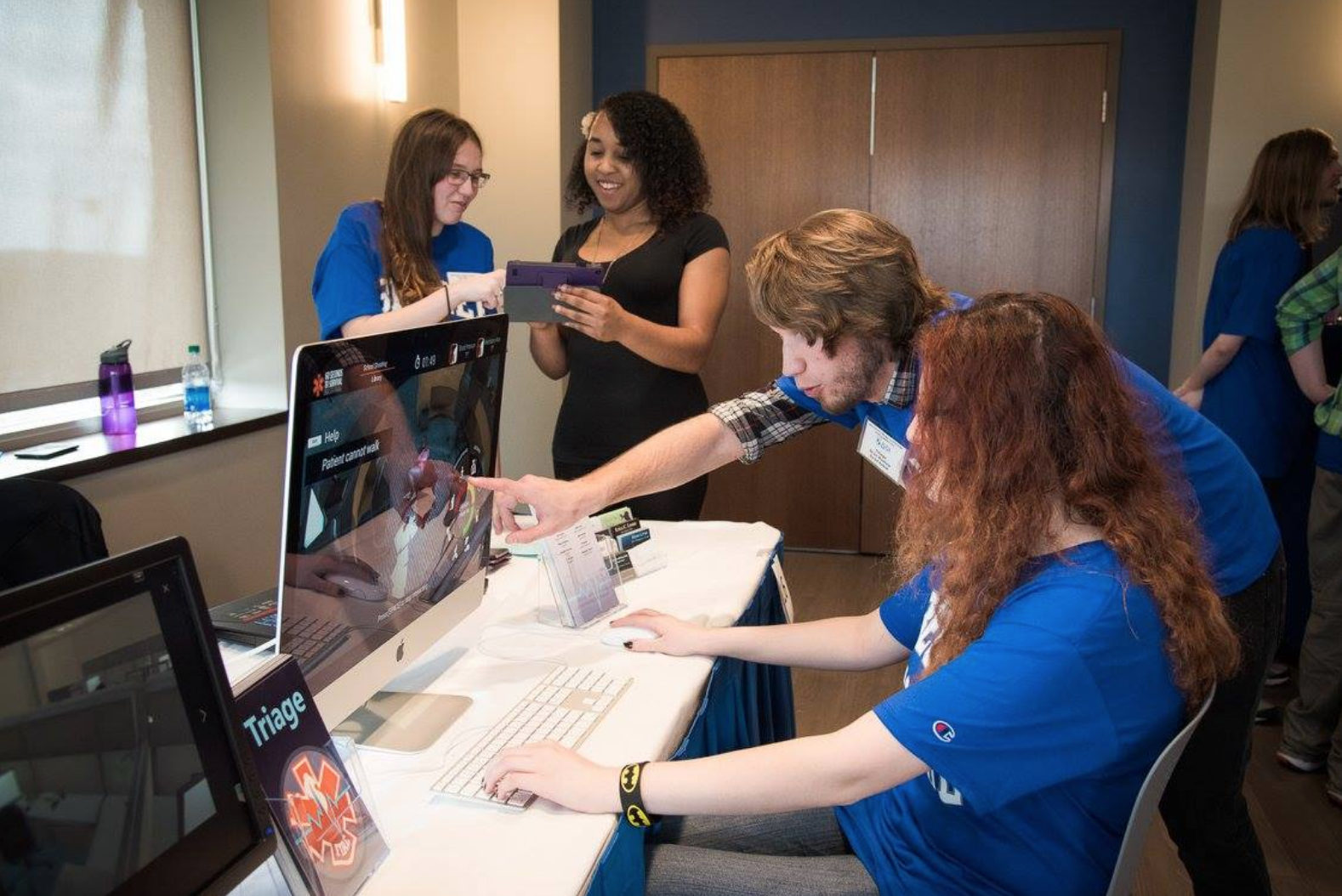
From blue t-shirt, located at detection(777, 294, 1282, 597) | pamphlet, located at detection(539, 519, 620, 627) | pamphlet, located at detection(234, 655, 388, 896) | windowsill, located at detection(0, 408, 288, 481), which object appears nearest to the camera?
pamphlet, located at detection(234, 655, 388, 896)

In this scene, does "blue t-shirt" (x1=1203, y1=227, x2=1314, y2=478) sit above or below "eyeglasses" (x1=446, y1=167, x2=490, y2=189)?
below

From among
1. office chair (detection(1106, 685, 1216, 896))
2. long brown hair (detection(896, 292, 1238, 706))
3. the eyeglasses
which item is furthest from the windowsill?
office chair (detection(1106, 685, 1216, 896))

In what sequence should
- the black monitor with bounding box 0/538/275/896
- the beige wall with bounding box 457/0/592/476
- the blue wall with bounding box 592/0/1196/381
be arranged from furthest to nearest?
1. the blue wall with bounding box 592/0/1196/381
2. the beige wall with bounding box 457/0/592/476
3. the black monitor with bounding box 0/538/275/896

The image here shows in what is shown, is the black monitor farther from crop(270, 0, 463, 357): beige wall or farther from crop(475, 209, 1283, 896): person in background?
crop(270, 0, 463, 357): beige wall

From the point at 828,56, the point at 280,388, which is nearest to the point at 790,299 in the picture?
the point at 280,388

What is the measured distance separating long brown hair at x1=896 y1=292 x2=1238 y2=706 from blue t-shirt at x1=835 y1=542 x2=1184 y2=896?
26 millimetres

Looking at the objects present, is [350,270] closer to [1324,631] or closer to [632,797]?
[632,797]

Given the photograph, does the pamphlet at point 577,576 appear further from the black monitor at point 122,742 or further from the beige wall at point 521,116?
the beige wall at point 521,116

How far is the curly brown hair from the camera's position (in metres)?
2.73

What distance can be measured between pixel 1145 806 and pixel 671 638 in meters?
0.75

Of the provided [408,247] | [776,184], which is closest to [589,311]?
[408,247]

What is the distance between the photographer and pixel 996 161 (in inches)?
183

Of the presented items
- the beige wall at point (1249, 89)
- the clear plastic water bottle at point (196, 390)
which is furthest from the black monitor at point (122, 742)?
the beige wall at point (1249, 89)

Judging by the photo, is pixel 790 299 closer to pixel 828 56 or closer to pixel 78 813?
pixel 78 813
